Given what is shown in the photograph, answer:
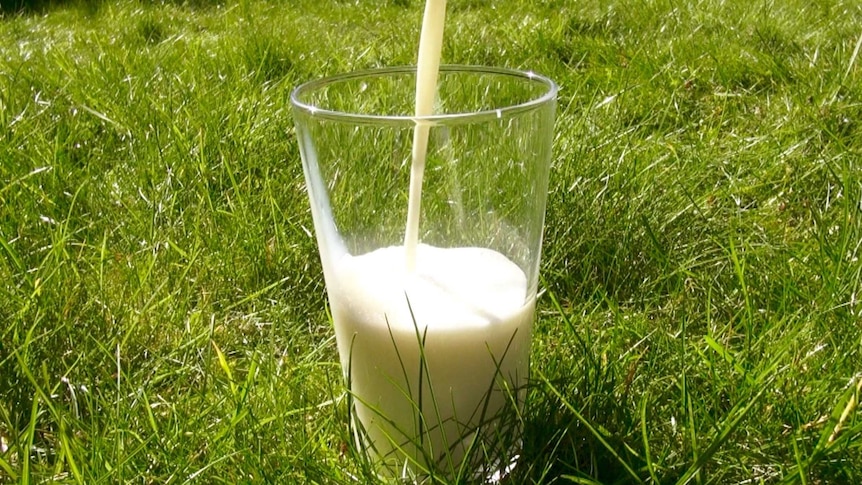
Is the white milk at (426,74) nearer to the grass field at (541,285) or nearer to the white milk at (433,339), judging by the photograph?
the white milk at (433,339)

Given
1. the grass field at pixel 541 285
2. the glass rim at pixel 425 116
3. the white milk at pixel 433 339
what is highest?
the glass rim at pixel 425 116

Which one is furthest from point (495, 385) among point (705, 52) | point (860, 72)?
point (705, 52)

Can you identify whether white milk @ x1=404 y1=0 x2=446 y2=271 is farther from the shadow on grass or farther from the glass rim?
the shadow on grass

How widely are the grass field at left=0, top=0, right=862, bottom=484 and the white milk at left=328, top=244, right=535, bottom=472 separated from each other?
43 millimetres

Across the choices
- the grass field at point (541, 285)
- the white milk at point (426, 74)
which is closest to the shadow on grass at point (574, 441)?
the grass field at point (541, 285)

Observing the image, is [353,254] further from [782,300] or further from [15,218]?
[15,218]

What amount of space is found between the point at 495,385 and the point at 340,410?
190mm

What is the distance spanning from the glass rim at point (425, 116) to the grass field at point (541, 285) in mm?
200

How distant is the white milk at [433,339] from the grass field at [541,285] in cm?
4

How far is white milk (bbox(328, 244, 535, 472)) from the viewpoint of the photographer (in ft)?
2.57

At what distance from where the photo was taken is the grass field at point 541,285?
813mm

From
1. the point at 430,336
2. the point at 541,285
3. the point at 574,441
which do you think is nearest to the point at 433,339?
the point at 430,336

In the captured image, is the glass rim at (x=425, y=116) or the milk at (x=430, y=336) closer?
the glass rim at (x=425, y=116)

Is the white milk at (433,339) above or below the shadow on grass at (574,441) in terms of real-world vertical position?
above
